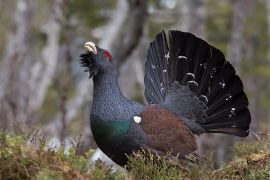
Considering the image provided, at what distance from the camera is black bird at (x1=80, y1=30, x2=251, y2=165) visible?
18.1 feet

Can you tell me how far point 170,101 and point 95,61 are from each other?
142cm

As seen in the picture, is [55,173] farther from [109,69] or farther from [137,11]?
[137,11]

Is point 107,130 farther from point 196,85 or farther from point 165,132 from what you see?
point 196,85

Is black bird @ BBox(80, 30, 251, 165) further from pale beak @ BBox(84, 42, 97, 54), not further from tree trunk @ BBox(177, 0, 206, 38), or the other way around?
tree trunk @ BBox(177, 0, 206, 38)

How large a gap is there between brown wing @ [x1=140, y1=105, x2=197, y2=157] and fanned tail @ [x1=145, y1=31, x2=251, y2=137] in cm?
50

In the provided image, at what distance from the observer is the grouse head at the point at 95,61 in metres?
5.82

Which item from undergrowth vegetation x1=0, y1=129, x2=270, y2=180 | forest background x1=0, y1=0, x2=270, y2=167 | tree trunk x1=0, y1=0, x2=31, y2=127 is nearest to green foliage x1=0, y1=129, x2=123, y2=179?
undergrowth vegetation x1=0, y1=129, x2=270, y2=180

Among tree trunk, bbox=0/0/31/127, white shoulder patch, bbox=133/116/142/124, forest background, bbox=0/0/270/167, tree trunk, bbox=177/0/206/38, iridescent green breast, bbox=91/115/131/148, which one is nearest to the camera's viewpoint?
iridescent green breast, bbox=91/115/131/148

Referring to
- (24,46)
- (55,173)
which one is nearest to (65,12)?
(24,46)

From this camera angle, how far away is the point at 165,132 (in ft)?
19.5

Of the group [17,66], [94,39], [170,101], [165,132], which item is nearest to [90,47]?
[165,132]

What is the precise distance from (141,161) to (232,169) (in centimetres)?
85

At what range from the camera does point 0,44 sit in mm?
32375

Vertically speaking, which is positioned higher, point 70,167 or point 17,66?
point 70,167
